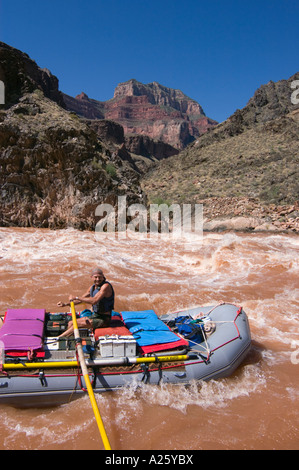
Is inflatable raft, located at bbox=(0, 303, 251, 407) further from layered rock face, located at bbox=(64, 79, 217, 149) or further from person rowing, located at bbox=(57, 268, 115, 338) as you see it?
layered rock face, located at bbox=(64, 79, 217, 149)

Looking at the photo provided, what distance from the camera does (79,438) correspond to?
2.95 meters

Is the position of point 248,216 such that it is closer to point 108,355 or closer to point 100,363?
point 108,355

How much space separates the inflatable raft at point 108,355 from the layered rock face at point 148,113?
3681 inches

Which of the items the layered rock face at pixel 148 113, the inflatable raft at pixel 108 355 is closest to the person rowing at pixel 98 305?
the inflatable raft at pixel 108 355

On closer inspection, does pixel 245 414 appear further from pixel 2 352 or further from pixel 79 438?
pixel 2 352

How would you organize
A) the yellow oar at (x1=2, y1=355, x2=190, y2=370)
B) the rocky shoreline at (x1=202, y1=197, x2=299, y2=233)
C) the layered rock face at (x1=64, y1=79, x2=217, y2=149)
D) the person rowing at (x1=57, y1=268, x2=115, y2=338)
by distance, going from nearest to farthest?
the yellow oar at (x1=2, y1=355, x2=190, y2=370) → the person rowing at (x1=57, y1=268, x2=115, y2=338) → the rocky shoreline at (x1=202, y1=197, x2=299, y2=233) → the layered rock face at (x1=64, y1=79, x2=217, y2=149)

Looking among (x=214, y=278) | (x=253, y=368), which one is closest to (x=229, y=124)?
(x=214, y=278)

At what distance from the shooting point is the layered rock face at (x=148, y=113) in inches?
4316

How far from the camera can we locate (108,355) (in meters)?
3.53

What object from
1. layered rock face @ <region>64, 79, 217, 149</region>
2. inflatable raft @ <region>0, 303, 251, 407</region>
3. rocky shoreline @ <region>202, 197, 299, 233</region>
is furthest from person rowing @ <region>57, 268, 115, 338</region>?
layered rock face @ <region>64, 79, 217, 149</region>

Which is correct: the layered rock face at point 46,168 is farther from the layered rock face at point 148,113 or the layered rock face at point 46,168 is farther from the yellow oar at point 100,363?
the layered rock face at point 148,113

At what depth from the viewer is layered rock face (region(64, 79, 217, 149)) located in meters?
110

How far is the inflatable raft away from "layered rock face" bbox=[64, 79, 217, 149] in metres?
93.5
